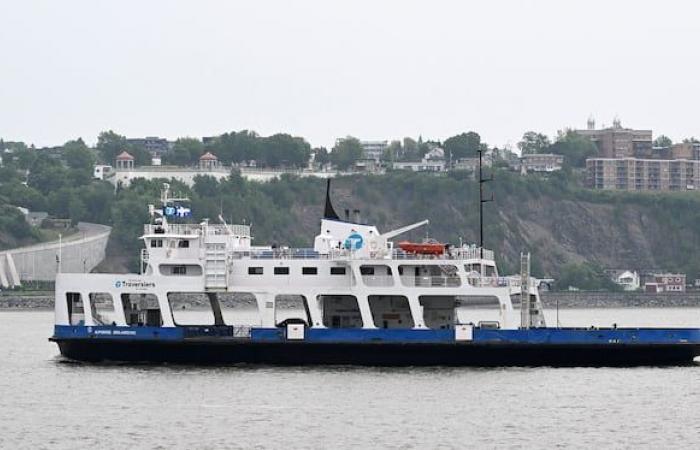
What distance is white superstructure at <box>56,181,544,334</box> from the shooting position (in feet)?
190

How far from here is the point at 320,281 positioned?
58469mm

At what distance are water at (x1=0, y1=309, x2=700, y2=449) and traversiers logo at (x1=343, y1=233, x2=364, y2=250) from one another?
4430 mm

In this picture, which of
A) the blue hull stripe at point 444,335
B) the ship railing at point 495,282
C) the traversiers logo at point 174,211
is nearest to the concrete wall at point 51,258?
the traversiers logo at point 174,211

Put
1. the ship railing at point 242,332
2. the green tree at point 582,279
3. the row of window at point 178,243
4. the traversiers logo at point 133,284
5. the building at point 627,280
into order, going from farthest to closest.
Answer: the building at point 627,280, the green tree at point 582,279, the row of window at point 178,243, the traversiers logo at point 133,284, the ship railing at point 242,332


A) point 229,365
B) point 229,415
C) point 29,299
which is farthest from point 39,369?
point 29,299

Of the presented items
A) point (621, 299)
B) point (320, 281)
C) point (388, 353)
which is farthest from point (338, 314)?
point (621, 299)

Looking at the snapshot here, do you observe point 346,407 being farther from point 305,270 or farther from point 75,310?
Answer: point 75,310

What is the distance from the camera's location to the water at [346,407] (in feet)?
147

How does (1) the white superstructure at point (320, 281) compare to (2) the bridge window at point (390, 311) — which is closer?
(1) the white superstructure at point (320, 281)

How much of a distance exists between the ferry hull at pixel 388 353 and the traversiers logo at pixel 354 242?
359 centimetres

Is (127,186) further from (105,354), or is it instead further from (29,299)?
(105,354)

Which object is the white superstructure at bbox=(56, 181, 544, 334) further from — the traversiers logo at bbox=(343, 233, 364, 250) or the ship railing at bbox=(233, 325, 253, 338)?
the ship railing at bbox=(233, 325, 253, 338)

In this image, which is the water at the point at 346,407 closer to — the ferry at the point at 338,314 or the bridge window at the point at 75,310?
the ferry at the point at 338,314

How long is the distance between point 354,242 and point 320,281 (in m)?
1.75
